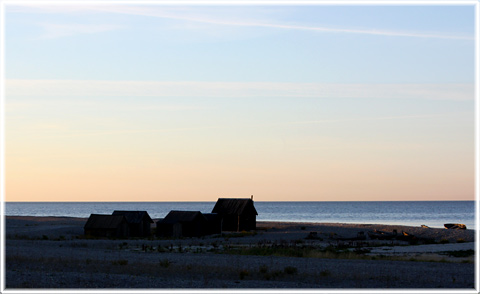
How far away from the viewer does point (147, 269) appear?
28781 mm

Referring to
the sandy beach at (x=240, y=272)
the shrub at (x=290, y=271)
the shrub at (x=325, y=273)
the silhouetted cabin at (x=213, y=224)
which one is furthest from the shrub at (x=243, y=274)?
the silhouetted cabin at (x=213, y=224)

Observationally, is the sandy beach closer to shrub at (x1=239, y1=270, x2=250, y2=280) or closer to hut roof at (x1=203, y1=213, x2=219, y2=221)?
shrub at (x1=239, y1=270, x2=250, y2=280)

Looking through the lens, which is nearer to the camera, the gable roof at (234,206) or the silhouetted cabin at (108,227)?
the silhouetted cabin at (108,227)

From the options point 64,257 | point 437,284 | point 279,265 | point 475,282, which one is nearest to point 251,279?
point 279,265

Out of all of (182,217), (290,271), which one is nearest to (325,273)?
(290,271)

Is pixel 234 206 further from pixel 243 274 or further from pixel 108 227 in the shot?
pixel 243 274

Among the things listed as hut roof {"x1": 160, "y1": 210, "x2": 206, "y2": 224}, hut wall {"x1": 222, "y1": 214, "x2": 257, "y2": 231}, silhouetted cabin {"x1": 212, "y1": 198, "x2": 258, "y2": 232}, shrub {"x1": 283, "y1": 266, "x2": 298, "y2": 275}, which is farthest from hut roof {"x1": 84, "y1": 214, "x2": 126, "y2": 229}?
shrub {"x1": 283, "y1": 266, "x2": 298, "y2": 275}

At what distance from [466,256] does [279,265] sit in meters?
13.7

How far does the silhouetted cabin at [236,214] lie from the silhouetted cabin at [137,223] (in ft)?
35.1

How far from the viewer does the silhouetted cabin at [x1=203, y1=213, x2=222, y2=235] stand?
69.9 metres

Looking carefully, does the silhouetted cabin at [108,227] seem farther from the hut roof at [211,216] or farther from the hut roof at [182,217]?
the hut roof at [211,216]

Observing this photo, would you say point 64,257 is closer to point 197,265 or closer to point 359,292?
point 197,265

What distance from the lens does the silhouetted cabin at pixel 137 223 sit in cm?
6600

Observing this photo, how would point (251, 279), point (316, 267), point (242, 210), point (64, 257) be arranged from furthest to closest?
point (242, 210)
point (64, 257)
point (316, 267)
point (251, 279)
